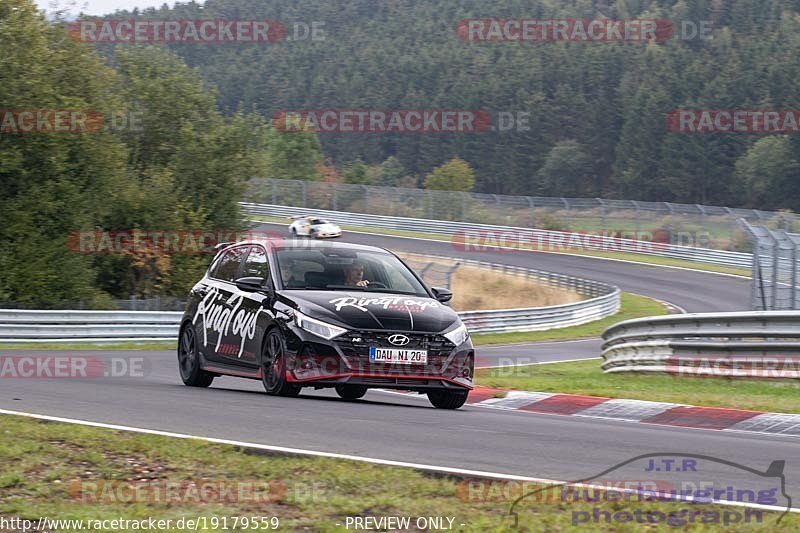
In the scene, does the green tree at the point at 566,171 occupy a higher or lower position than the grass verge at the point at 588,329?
higher

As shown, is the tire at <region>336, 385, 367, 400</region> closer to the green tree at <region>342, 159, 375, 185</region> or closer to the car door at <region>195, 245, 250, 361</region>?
the car door at <region>195, 245, 250, 361</region>

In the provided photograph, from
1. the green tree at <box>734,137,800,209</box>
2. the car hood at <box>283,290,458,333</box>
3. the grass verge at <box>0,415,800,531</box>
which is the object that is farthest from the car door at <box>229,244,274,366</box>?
the green tree at <box>734,137,800,209</box>

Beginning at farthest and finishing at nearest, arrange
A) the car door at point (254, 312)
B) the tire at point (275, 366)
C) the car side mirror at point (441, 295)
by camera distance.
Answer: the car side mirror at point (441, 295) → the car door at point (254, 312) → the tire at point (275, 366)

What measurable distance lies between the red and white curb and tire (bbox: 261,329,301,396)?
217 centimetres

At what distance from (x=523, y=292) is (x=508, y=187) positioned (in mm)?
70966

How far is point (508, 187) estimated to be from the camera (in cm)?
11850

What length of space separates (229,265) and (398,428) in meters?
4.62

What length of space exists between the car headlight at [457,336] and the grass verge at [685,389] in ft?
7.81

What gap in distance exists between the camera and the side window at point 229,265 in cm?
1229

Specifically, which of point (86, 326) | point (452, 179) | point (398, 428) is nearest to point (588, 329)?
point (86, 326)

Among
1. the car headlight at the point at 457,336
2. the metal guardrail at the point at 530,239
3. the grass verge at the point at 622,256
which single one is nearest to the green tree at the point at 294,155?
the grass verge at the point at 622,256

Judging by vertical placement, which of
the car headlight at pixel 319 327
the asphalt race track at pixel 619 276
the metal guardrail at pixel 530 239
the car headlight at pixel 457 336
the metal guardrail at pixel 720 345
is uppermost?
the car headlight at pixel 319 327

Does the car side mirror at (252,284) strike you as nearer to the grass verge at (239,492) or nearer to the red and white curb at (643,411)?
the red and white curb at (643,411)

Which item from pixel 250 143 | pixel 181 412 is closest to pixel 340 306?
pixel 181 412
